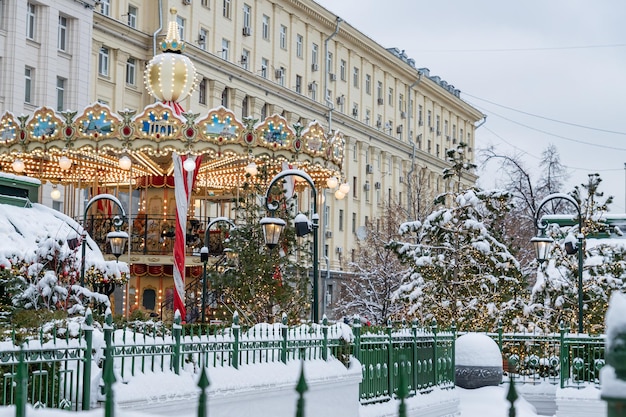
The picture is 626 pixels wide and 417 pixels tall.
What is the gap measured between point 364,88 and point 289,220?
4225 cm

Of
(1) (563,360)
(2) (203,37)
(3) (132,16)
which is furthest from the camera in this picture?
(2) (203,37)

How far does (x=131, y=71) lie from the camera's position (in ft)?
142

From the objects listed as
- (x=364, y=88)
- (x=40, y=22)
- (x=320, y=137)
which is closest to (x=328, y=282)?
(x=364, y=88)

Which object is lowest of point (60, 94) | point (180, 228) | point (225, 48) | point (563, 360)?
point (563, 360)

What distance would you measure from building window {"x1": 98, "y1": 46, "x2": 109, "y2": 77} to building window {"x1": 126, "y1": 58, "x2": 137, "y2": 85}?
1.65 m

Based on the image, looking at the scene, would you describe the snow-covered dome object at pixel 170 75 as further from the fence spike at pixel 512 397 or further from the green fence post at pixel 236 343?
the fence spike at pixel 512 397

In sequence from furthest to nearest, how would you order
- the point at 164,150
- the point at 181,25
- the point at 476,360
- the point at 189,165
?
the point at 181,25 < the point at 164,150 < the point at 189,165 < the point at 476,360

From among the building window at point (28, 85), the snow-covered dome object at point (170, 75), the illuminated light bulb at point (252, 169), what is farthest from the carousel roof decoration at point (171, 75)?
the building window at point (28, 85)

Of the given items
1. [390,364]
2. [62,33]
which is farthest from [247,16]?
[390,364]

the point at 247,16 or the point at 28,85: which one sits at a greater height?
the point at 247,16

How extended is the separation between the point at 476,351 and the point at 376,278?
73.1 feet

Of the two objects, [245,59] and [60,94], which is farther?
[245,59]

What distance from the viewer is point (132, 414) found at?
3.57 m

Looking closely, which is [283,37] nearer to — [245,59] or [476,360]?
[245,59]
